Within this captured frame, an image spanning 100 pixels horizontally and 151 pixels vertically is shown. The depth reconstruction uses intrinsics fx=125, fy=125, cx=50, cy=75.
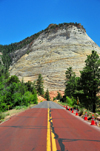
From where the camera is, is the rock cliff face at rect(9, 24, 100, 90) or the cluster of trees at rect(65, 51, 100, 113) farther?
the rock cliff face at rect(9, 24, 100, 90)

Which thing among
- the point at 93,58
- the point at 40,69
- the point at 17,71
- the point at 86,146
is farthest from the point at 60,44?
the point at 86,146

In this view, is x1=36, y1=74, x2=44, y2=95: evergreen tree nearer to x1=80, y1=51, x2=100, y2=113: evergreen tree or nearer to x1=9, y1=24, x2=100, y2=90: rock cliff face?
x1=9, y1=24, x2=100, y2=90: rock cliff face

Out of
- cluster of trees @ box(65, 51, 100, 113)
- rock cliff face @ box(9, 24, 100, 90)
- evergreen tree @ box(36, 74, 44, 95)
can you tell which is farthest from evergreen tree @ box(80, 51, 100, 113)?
evergreen tree @ box(36, 74, 44, 95)

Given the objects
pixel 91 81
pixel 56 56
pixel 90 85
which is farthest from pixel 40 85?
pixel 91 81

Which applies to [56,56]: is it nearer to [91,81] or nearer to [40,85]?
[40,85]

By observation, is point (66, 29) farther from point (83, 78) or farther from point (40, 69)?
point (83, 78)

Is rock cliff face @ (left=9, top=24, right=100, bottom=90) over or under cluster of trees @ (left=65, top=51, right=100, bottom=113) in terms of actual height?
over

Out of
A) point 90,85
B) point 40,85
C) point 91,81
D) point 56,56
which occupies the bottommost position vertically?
point 90,85

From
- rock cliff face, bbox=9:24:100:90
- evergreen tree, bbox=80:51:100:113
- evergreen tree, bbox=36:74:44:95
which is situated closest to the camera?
evergreen tree, bbox=80:51:100:113

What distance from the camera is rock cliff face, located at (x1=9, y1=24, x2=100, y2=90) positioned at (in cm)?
7344

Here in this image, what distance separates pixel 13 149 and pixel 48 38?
10568 centimetres

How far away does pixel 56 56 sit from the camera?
8350cm

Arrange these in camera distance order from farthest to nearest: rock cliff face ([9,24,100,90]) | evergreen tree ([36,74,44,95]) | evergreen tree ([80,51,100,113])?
rock cliff face ([9,24,100,90]) → evergreen tree ([36,74,44,95]) → evergreen tree ([80,51,100,113])

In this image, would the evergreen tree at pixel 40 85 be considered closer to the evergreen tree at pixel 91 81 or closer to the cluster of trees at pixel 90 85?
the cluster of trees at pixel 90 85
